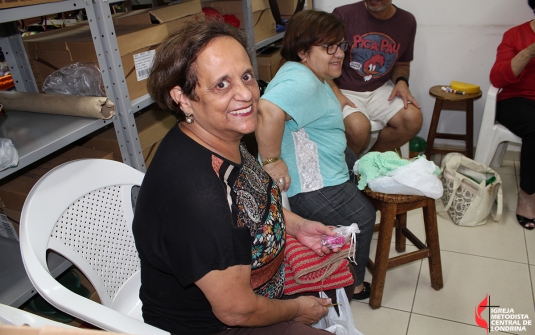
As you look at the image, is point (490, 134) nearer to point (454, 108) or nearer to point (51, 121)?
point (454, 108)

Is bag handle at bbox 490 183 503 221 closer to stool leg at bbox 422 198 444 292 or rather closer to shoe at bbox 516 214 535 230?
shoe at bbox 516 214 535 230

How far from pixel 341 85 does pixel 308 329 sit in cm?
212

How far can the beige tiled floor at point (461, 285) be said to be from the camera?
1830 millimetres

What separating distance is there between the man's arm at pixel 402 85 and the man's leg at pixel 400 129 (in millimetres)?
48

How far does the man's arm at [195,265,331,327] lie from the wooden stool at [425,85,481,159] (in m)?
2.19

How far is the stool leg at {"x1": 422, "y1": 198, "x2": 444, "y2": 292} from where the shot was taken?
1.83 m

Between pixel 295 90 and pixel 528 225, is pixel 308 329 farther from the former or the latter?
pixel 528 225

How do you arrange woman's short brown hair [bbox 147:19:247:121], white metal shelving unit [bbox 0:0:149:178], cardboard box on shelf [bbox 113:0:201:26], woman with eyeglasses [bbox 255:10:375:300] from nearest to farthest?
woman's short brown hair [bbox 147:19:247:121]
white metal shelving unit [bbox 0:0:149:178]
woman with eyeglasses [bbox 255:10:375:300]
cardboard box on shelf [bbox 113:0:201:26]

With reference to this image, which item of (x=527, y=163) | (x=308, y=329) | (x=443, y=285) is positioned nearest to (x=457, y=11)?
(x=527, y=163)

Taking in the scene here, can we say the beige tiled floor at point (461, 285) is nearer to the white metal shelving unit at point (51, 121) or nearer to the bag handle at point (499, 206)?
the bag handle at point (499, 206)

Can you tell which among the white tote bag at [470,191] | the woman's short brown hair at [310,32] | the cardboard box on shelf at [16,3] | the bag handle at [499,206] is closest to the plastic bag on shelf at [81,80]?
the cardboard box on shelf at [16,3]

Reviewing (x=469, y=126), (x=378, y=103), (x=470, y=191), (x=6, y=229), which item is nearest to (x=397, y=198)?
(x=470, y=191)

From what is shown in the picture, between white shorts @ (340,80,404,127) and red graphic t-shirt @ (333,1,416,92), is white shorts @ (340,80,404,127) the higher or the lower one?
the lower one

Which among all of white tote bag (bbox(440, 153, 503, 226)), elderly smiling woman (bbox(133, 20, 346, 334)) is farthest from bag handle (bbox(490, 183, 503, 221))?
elderly smiling woman (bbox(133, 20, 346, 334))
